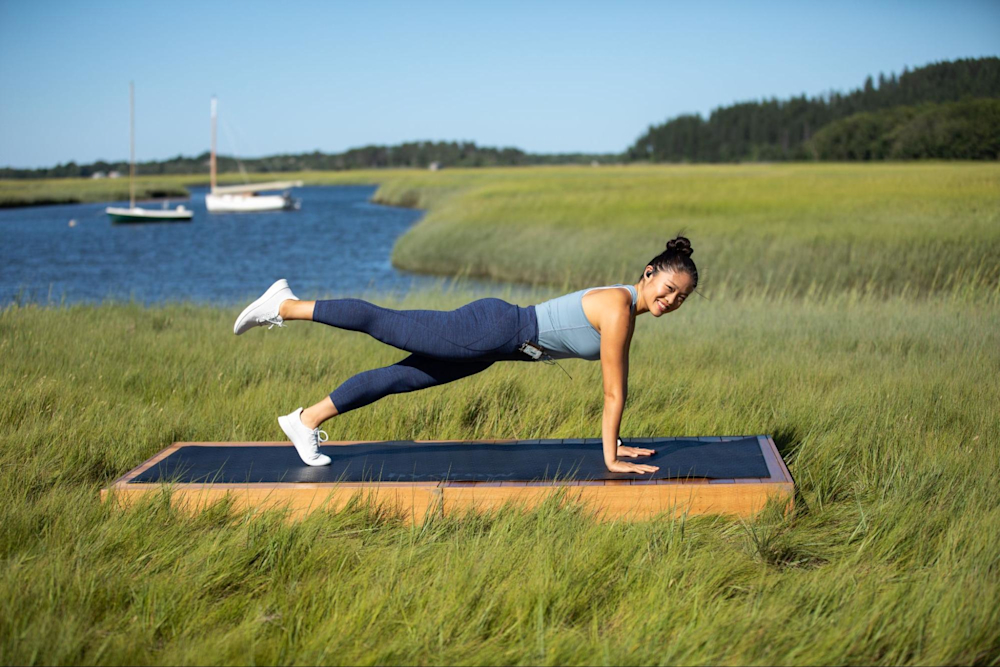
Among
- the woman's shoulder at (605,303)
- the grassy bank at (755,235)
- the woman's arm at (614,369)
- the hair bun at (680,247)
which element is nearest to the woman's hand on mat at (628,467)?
the woman's arm at (614,369)

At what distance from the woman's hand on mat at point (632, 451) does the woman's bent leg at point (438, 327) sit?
68 centimetres

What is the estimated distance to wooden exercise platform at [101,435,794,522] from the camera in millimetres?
3299

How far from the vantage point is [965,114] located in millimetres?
29734

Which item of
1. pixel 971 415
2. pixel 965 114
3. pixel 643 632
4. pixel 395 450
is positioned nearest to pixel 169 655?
pixel 643 632

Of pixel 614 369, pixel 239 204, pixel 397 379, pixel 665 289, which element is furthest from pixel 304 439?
pixel 239 204

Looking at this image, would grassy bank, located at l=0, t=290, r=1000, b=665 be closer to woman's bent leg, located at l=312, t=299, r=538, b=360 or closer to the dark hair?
woman's bent leg, located at l=312, t=299, r=538, b=360

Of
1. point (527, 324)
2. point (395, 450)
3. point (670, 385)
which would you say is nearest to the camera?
point (527, 324)

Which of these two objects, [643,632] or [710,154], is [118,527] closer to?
[643,632]

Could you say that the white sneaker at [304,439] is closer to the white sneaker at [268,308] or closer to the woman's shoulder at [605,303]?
the white sneaker at [268,308]

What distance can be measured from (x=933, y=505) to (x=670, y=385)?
206cm

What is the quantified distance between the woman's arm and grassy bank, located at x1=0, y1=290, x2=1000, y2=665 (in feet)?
1.17

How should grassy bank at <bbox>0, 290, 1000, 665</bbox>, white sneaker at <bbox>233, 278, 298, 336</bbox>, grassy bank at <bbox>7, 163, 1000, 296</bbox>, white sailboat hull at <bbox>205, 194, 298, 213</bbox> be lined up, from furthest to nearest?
white sailboat hull at <bbox>205, 194, 298, 213</bbox> → grassy bank at <bbox>7, 163, 1000, 296</bbox> → white sneaker at <bbox>233, 278, 298, 336</bbox> → grassy bank at <bbox>0, 290, 1000, 665</bbox>

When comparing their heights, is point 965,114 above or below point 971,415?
above

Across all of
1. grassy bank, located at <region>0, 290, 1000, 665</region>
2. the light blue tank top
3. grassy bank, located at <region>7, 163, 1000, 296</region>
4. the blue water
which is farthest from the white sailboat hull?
the light blue tank top
